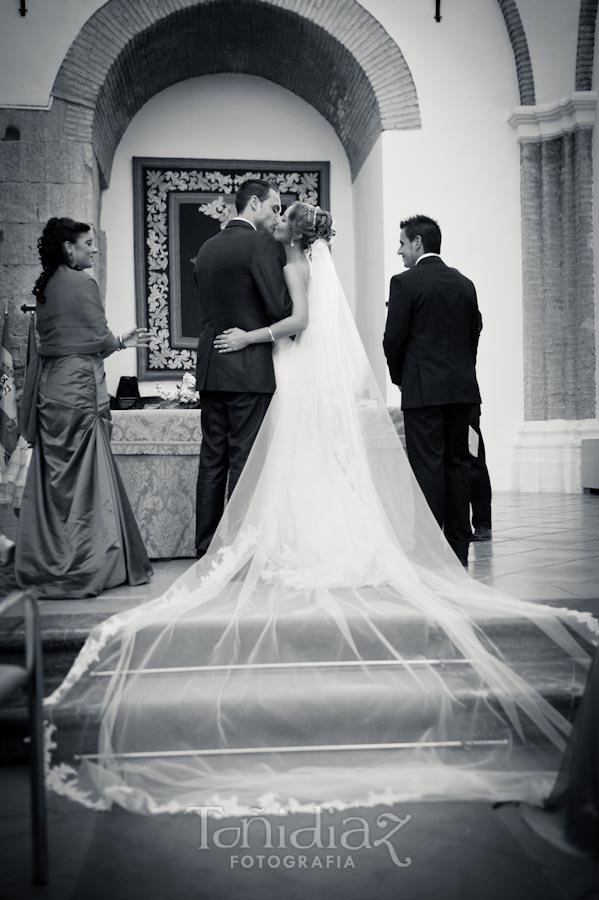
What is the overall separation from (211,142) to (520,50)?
3.40 meters

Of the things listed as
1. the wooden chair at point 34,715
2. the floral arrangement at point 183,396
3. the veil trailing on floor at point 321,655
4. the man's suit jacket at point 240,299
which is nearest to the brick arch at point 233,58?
the floral arrangement at point 183,396

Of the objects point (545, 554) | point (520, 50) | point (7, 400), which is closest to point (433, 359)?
point (545, 554)

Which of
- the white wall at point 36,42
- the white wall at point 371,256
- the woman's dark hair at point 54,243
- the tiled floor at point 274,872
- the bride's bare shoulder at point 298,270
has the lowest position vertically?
the tiled floor at point 274,872

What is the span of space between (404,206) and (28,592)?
7.54 m

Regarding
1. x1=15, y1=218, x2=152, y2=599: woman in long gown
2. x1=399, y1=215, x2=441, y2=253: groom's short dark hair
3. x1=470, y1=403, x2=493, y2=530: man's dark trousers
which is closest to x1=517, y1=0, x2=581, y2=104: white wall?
x1=470, y1=403, x2=493, y2=530: man's dark trousers

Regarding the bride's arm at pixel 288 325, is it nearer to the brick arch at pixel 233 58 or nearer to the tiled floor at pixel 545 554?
the tiled floor at pixel 545 554

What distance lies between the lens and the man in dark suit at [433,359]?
4.12 metres

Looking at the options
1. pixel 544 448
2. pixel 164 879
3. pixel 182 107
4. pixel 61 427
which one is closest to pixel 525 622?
pixel 164 879

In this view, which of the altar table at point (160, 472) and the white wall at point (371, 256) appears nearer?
the altar table at point (160, 472)

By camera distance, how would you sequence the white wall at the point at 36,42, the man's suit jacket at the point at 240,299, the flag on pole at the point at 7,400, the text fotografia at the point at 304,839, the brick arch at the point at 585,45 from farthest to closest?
the brick arch at the point at 585,45 < the white wall at the point at 36,42 < the flag on pole at the point at 7,400 < the man's suit jacket at the point at 240,299 < the text fotografia at the point at 304,839

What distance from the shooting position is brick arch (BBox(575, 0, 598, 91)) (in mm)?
8727

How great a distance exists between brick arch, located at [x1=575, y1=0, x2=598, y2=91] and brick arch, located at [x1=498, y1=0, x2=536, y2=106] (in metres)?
0.45

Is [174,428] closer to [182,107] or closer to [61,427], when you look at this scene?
[61,427]

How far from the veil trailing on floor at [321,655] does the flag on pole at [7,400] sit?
463 cm
